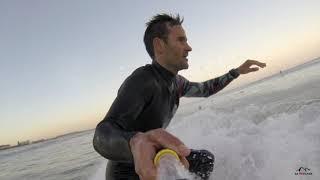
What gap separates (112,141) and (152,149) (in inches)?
25.2

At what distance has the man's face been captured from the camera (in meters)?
3.16

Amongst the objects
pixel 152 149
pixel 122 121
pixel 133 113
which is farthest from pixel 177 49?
pixel 152 149

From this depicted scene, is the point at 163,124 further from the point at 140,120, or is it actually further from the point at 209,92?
the point at 209,92

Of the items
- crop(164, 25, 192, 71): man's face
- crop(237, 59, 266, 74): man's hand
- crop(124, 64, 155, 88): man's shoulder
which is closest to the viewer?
crop(124, 64, 155, 88): man's shoulder

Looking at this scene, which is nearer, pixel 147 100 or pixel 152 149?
pixel 152 149

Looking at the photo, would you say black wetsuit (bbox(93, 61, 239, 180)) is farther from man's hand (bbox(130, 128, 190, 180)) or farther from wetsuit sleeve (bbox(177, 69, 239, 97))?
wetsuit sleeve (bbox(177, 69, 239, 97))

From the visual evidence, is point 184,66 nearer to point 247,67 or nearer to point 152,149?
point 247,67

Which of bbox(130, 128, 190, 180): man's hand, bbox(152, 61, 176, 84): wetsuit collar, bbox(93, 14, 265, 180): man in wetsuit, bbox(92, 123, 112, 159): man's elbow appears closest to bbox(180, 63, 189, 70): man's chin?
bbox(93, 14, 265, 180): man in wetsuit

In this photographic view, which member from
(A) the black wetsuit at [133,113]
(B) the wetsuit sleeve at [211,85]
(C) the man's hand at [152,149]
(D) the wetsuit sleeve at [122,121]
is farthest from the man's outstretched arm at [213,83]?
(C) the man's hand at [152,149]

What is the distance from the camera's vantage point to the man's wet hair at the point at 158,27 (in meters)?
3.19

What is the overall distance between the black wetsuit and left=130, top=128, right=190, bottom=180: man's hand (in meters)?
0.33

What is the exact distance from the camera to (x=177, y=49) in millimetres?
3164

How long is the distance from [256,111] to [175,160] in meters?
8.81

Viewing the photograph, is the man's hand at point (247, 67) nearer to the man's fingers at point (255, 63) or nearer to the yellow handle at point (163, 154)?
the man's fingers at point (255, 63)
